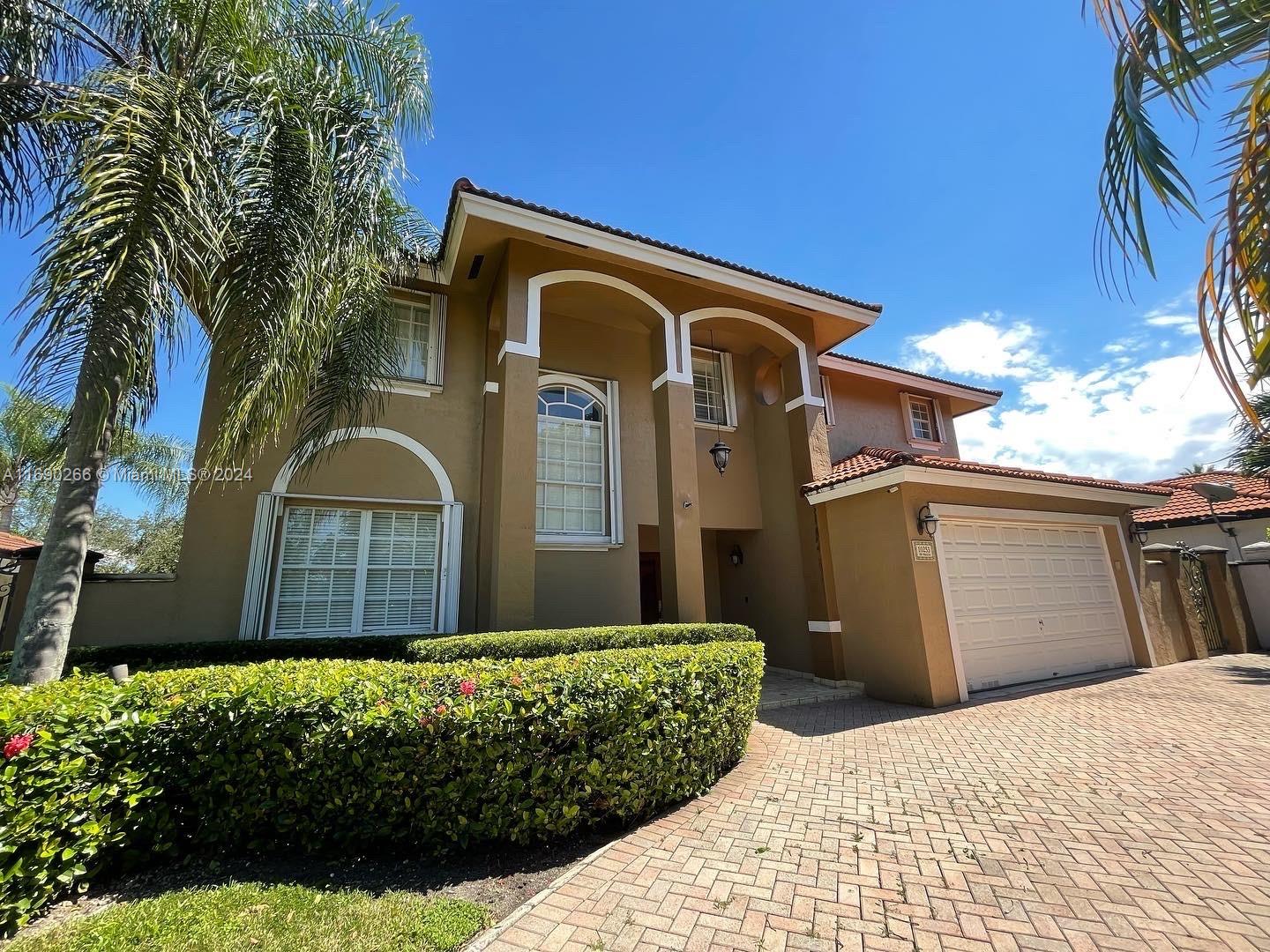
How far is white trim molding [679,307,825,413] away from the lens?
9855mm

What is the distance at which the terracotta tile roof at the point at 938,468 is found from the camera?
8156 mm

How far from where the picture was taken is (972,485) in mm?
8484

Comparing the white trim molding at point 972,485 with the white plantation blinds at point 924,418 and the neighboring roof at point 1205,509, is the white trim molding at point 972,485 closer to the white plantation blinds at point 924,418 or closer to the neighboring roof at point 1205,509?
the neighboring roof at point 1205,509

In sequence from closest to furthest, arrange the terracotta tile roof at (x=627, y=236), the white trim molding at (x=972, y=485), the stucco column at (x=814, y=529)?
the terracotta tile roof at (x=627, y=236), the white trim molding at (x=972, y=485), the stucco column at (x=814, y=529)

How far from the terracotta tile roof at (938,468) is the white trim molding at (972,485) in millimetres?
42

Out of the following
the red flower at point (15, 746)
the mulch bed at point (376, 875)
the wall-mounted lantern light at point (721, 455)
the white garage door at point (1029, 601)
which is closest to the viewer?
the red flower at point (15, 746)

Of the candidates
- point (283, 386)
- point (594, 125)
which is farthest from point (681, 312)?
point (283, 386)

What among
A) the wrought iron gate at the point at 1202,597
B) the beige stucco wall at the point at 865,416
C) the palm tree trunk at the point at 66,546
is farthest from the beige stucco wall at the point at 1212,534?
the palm tree trunk at the point at 66,546

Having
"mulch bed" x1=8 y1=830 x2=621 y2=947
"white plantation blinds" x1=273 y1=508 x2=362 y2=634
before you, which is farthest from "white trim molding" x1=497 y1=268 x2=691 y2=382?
"mulch bed" x1=8 y1=830 x2=621 y2=947

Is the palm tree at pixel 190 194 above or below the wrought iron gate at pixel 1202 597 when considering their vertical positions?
above

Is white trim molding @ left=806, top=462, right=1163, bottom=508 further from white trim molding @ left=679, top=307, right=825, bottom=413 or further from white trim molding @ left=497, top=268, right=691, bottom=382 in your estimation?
white trim molding @ left=497, top=268, right=691, bottom=382

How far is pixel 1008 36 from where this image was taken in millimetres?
4301

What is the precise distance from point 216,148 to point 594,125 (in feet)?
18.9

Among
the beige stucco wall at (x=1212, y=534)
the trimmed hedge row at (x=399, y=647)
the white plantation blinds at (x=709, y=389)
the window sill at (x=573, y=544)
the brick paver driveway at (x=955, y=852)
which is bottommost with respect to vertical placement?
the brick paver driveway at (x=955, y=852)
